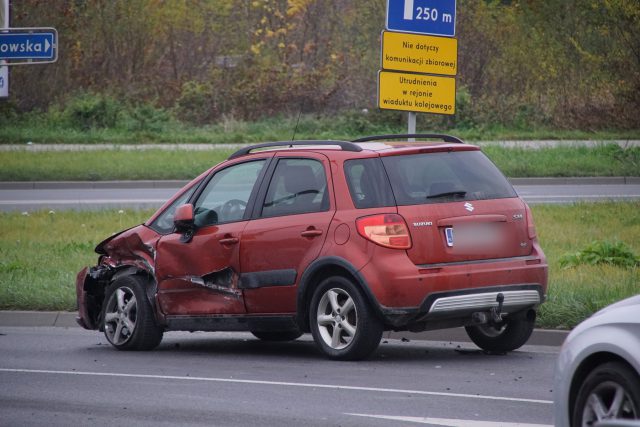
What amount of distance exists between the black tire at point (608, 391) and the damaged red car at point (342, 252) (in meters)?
3.27

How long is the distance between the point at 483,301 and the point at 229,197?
99.4 inches

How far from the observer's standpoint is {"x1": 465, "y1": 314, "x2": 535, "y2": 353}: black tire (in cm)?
→ 962

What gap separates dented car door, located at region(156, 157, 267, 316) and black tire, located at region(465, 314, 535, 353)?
1.81 m

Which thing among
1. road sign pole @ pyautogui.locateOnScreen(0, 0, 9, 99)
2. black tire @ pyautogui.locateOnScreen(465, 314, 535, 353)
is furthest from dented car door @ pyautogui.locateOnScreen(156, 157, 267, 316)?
road sign pole @ pyautogui.locateOnScreen(0, 0, 9, 99)

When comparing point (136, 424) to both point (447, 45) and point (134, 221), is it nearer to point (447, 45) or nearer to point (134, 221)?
point (447, 45)

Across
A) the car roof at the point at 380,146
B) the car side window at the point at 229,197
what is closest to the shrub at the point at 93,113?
the car side window at the point at 229,197

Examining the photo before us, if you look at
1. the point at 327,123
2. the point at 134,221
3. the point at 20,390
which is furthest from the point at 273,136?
the point at 20,390

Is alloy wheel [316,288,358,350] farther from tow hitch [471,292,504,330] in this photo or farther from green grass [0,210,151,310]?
green grass [0,210,151,310]

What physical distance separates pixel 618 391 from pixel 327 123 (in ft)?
93.6

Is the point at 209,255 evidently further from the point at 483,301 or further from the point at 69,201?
the point at 69,201

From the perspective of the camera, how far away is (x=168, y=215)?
10.6m

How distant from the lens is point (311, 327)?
30.6 feet

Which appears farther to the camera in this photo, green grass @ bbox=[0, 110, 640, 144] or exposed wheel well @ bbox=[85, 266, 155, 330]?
green grass @ bbox=[0, 110, 640, 144]

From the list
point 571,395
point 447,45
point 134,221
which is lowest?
point 134,221
